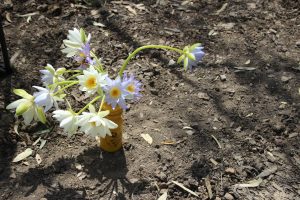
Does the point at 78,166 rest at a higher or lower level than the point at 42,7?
lower

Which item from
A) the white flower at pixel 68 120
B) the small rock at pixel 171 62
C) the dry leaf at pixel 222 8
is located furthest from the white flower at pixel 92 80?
the dry leaf at pixel 222 8

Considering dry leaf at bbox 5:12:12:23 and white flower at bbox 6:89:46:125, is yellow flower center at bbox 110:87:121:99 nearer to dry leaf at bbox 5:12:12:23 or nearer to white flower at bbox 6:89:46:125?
white flower at bbox 6:89:46:125

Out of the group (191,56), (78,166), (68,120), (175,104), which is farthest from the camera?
(175,104)

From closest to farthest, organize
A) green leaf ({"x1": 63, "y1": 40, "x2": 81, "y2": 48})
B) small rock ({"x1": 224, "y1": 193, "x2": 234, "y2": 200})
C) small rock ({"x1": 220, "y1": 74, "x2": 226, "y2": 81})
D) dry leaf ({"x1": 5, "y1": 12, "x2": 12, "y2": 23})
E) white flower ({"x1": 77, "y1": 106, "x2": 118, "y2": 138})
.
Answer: white flower ({"x1": 77, "y1": 106, "x2": 118, "y2": 138}) < green leaf ({"x1": 63, "y1": 40, "x2": 81, "y2": 48}) < small rock ({"x1": 224, "y1": 193, "x2": 234, "y2": 200}) < small rock ({"x1": 220, "y1": 74, "x2": 226, "y2": 81}) < dry leaf ({"x1": 5, "y1": 12, "x2": 12, "y2": 23})

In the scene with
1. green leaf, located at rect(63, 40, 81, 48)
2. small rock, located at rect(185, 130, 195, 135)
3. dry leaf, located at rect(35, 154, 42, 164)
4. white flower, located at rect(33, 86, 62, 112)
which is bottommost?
dry leaf, located at rect(35, 154, 42, 164)

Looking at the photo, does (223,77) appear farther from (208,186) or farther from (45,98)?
(45,98)

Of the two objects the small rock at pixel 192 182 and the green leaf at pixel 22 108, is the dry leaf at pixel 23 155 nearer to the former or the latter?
the green leaf at pixel 22 108

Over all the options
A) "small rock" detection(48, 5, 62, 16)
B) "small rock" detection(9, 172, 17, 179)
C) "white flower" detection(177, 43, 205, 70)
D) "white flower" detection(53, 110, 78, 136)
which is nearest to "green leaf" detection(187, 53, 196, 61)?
"white flower" detection(177, 43, 205, 70)

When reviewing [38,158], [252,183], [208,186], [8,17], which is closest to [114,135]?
[38,158]
